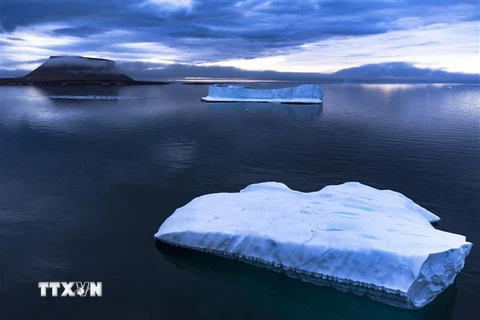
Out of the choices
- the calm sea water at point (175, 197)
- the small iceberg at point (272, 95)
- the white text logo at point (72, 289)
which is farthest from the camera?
the small iceberg at point (272, 95)

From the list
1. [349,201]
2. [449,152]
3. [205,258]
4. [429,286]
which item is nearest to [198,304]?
[205,258]

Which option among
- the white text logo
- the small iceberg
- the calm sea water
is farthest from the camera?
the small iceberg

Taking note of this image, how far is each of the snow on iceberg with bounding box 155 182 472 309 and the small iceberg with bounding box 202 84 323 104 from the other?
55949 mm

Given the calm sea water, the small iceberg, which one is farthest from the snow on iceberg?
the small iceberg

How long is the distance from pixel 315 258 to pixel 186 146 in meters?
21.9

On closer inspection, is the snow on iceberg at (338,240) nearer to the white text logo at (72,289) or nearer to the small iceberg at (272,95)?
A: the white text logo at (72,289)

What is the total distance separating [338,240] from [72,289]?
8.40m

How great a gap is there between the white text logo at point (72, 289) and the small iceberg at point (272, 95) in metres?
61.3

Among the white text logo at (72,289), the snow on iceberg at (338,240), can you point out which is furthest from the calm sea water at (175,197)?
the snow on iceberg at (338,240)

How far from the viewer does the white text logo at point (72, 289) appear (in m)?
10.9

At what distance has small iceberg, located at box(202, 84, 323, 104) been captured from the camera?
2761 inches

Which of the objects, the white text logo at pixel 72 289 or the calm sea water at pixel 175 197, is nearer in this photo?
the calm sea water at pixel 175 197

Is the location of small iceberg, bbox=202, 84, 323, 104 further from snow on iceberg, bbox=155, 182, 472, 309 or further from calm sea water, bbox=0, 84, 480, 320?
snow on iceberg, bbox=155, 182, 472, 309

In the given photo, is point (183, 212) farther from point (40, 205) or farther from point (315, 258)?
point (40, 205)
